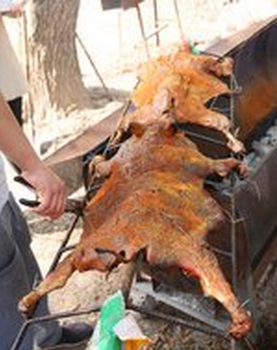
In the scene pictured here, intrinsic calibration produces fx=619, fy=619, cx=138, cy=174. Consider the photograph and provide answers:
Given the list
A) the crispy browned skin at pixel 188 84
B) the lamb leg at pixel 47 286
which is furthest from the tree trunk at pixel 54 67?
the lamb leg at pixel 47 286

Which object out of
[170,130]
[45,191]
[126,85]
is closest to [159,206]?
[45,191]

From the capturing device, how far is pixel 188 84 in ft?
10.9

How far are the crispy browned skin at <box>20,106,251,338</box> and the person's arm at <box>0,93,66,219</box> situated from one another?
0.48 feet

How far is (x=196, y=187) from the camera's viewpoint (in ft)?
8.01

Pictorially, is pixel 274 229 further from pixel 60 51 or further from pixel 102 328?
pixel 60 51

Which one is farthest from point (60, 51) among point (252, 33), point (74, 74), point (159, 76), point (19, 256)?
point (19, 256)

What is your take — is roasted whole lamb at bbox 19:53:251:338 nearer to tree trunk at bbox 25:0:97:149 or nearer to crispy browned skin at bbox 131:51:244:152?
crispy browned skin at bbox 131:51:244:152

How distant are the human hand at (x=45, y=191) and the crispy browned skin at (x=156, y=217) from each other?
14cm

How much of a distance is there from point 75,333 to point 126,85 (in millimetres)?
4290

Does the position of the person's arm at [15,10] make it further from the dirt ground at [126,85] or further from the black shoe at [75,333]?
the black shoe at [75,333]

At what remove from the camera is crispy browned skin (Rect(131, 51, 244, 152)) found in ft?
9.87

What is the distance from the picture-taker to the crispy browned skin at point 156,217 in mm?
2043

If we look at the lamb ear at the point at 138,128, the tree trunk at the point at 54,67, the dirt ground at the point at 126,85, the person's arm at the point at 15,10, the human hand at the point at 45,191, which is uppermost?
the person's arm at the point at 15,10

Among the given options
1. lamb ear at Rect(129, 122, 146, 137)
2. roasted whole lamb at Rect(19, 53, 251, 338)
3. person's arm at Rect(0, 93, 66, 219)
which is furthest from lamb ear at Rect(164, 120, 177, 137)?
person's arm at Rect(0, 93, 66, 219)
